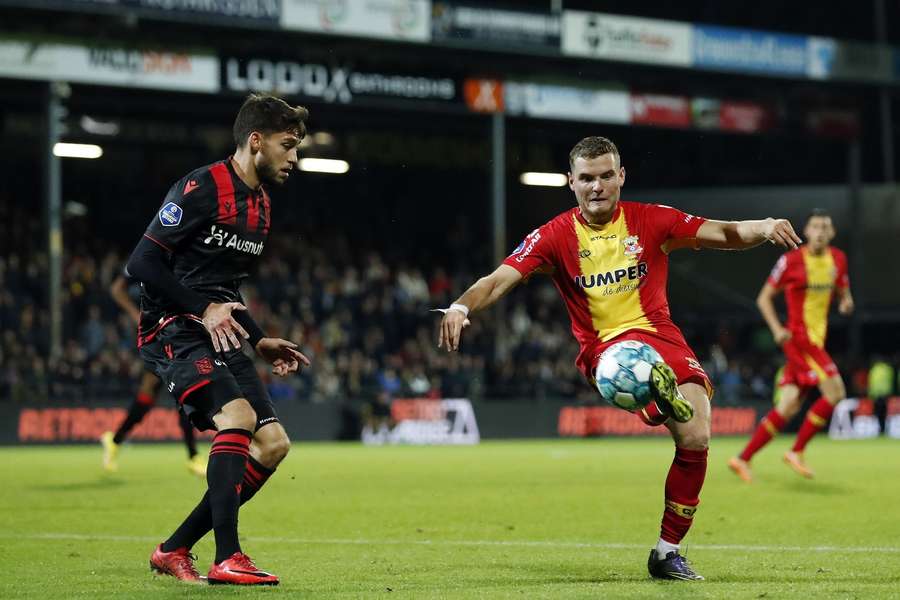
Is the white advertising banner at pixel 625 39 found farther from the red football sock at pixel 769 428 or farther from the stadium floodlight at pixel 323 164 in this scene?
the red football sock at pixel 769 428

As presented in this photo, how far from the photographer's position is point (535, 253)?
744 centimetres

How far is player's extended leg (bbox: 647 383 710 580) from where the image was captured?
7148mm

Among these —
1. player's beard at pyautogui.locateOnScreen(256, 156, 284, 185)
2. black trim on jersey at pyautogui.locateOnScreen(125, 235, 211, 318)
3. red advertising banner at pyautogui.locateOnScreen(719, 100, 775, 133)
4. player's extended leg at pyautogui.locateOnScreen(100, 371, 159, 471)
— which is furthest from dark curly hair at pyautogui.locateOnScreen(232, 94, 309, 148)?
red advertising banner at pyautogui.locateOnScreen(719, 100, 775, 133)

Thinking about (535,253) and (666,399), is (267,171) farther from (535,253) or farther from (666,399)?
(666,399)

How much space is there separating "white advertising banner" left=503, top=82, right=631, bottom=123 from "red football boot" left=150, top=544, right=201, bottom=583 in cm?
2532

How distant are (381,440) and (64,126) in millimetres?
9248

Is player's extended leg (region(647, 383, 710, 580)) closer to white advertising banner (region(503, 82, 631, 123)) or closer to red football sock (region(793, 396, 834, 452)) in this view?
red football sock (region(793, 396, 834, 452))

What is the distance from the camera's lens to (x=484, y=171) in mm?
41281

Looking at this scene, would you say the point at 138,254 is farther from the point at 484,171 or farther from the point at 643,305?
the point at 484,171

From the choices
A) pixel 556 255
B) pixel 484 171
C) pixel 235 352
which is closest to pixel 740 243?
pixel 556 255

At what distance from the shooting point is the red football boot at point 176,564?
23.0 ft

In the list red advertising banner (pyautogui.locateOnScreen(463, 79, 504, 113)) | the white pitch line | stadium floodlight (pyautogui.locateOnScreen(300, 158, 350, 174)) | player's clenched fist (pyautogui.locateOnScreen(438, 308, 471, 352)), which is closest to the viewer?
player's clenched fist (pyautogui.locateOnScreen(438, 308, 471, 352))

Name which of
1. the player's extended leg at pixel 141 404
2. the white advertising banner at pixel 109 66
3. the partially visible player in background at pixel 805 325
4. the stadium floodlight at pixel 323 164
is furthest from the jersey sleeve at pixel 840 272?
the stadium floodlight at pixel 323 164

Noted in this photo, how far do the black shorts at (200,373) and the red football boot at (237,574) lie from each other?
2.34ft
